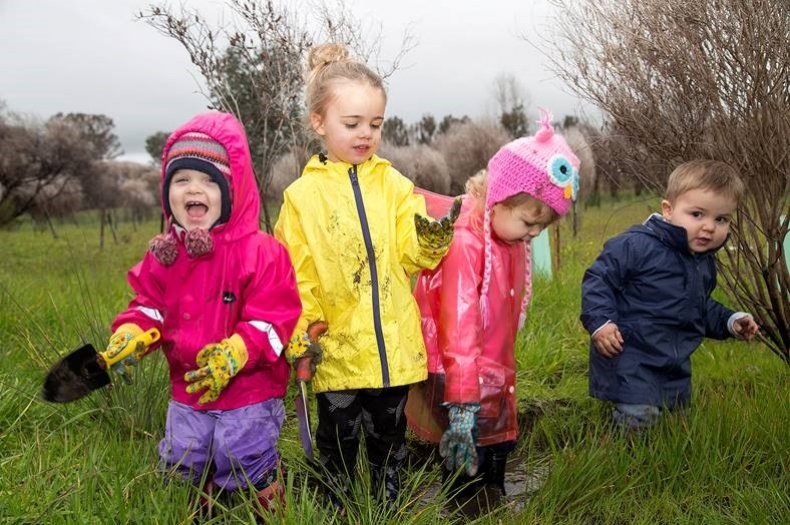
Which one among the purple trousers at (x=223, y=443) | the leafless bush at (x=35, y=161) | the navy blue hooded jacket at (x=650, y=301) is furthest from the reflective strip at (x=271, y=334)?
the leafless bush at (x=35, y=161)

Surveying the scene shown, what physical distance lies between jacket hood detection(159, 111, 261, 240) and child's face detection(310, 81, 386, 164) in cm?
29

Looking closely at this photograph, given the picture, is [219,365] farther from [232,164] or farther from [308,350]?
[232,164]

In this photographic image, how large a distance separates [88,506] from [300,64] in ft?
9.94

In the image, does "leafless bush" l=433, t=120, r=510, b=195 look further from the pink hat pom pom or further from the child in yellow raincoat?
the child in yellow raincoat

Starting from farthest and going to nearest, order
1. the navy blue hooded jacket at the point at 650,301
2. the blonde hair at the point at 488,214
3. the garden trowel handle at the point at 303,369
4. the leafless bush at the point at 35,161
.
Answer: the leafless bush at the point at 35,161, the navy blue hooded jacket at the point at 650,301, the blonde hair at the point at 488,214, the garden trowel handle at the point at 303,369

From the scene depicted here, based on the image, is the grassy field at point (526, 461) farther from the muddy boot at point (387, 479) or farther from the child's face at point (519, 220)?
the child's face at point (519, 220)

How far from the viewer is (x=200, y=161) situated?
84.4 inches

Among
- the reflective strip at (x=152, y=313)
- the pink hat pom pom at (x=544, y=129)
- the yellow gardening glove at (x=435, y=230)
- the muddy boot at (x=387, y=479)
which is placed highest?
the pink hat pom pom at (x=544, y=129)

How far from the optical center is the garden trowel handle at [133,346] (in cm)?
215

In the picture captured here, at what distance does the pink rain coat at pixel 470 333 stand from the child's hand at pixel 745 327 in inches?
36.7

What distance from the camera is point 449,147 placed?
10547 millimetres

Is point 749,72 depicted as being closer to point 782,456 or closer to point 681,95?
point 681,95

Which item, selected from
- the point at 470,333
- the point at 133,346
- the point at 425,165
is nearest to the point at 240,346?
the point at 133,346

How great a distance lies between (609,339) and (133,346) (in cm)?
170
